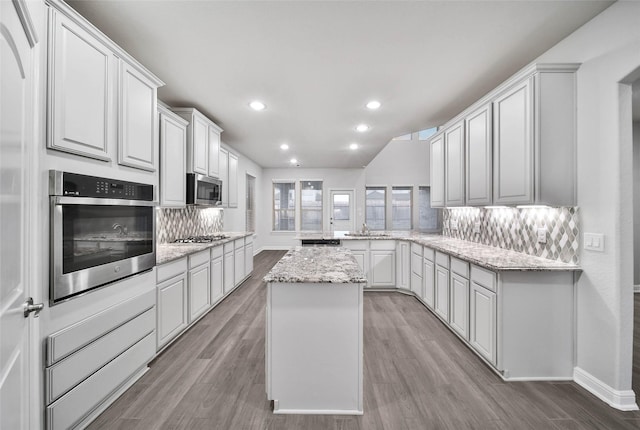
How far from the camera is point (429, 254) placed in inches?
135

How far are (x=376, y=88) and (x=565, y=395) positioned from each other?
2976 millimetres

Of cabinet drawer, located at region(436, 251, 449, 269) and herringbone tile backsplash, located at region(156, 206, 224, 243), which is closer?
cabinet drawer, located at region(436, 251, 449, 269)

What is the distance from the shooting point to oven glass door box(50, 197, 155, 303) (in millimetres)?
1424

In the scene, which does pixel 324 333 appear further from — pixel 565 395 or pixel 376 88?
pixel 376 88

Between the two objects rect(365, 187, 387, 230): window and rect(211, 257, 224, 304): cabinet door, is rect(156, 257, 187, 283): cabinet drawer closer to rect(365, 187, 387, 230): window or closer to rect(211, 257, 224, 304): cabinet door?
rect(211, 257, 224, 304): cabinet door

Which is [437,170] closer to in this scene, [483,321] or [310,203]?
[483,321]

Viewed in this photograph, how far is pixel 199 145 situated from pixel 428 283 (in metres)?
3.38

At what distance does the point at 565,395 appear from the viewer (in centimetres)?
190

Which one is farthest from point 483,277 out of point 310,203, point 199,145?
point 310,203

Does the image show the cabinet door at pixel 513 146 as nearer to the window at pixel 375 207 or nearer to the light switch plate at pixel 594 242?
the light switch plate at pixel 594 242

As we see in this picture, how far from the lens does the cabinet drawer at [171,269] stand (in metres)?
2.34

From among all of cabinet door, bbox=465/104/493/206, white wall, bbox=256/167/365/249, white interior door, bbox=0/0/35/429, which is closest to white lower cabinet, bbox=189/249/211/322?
white interior door, bbox=0/0/35/429

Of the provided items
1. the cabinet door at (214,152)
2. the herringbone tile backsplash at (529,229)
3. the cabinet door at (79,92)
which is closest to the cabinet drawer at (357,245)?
the herringbone tile backsplash at (529,229)

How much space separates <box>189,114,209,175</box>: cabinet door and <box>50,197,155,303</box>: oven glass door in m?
1.35
